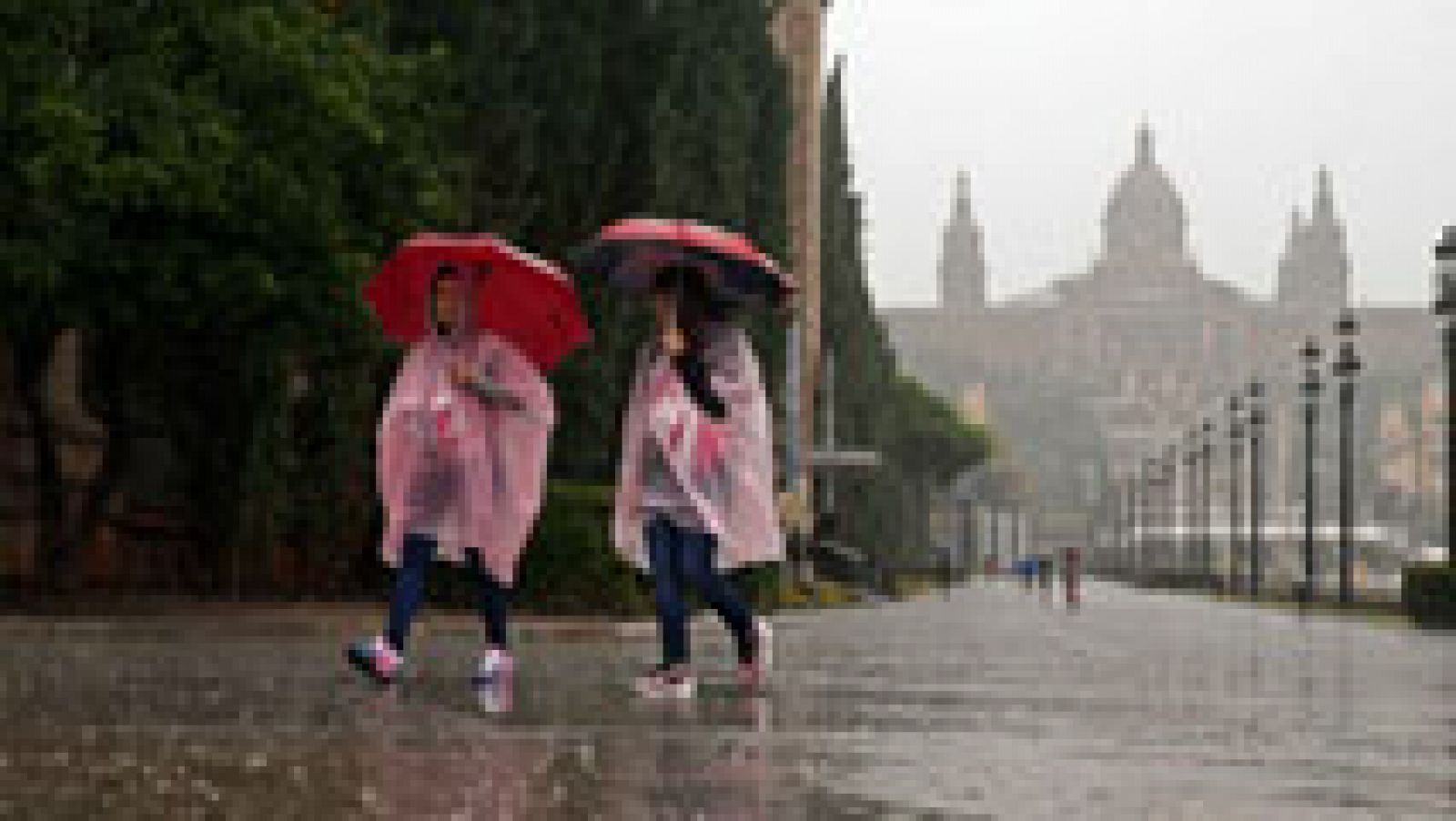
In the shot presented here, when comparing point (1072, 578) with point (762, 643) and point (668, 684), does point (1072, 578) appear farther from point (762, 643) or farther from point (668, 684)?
point (668, 684)

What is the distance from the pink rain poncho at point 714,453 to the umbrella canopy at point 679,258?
0.88 feet

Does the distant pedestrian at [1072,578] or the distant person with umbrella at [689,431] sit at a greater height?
the distant person with umbrella at [689,431]

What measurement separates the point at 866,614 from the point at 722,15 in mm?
9197

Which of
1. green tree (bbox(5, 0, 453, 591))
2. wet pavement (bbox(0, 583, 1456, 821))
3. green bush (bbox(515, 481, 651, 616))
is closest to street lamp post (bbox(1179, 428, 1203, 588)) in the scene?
green bush (bbox(515, 481, 651, 616))

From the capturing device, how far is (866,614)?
38.4m

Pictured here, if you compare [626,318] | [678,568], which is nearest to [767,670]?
[678,568]

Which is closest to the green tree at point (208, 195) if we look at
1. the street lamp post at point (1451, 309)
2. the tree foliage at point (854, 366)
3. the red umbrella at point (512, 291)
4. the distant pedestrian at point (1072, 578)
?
the red umbrella at point (512, 291)

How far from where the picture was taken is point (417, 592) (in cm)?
1252

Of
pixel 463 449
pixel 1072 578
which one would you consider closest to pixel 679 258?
pixel 463 449

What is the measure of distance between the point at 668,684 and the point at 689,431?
118 cm

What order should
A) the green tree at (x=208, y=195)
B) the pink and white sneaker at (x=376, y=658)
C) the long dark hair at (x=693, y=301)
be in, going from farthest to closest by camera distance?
the green tree at (x=208, y=195) < the long dark hair at (x=693, y=301) < the pink and white sneaker at (x=376, y=658)

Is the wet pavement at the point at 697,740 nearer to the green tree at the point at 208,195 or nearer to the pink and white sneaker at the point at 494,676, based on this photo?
the pink and white sneaker at the point at 494,676

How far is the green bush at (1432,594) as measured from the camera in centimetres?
3959

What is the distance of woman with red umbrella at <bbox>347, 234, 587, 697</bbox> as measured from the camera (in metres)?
12.7
